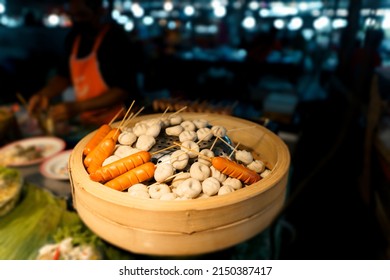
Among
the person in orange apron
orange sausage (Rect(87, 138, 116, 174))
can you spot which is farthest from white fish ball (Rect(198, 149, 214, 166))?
the person in orange apron

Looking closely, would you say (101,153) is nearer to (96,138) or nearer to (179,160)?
(96,138)

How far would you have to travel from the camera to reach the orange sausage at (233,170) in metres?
1.18

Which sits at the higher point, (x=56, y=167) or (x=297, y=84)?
(x=56, y=167)

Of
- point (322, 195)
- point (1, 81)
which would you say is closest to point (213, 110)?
point (322, 195)

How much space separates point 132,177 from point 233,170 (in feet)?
1.32

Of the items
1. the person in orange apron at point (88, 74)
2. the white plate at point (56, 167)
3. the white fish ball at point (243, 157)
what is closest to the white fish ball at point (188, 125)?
the white fish ball at point (243, 157)

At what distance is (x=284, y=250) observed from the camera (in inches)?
111

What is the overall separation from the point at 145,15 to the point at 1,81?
1044 cm

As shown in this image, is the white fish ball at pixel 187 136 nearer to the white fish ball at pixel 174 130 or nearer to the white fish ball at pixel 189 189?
the white fish ball at pixel 174 130

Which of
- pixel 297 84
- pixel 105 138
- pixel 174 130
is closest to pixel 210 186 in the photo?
pixel 174 130

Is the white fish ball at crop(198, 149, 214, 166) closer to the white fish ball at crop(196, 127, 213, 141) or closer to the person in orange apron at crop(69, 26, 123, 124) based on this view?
the white fish ball at crop(196, 127, 213, 141)

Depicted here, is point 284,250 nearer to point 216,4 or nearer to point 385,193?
point 385,193

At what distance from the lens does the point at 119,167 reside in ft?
3.86

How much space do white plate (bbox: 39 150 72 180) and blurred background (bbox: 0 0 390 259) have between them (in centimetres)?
76
